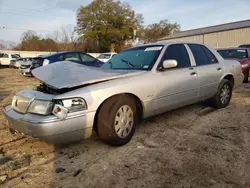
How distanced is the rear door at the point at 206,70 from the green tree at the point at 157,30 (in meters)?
46.9

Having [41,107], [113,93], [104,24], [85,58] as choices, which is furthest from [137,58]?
[104,24]

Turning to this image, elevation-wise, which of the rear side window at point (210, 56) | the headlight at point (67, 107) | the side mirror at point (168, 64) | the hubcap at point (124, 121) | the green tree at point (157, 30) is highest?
the green tree at point (157, 30)

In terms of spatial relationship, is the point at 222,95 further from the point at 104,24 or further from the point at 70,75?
the point at 104,24

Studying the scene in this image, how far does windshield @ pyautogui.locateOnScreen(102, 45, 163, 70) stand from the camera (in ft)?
12.7

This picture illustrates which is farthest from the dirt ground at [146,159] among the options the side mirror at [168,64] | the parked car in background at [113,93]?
the side mirror at [168,64]

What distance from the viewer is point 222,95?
5223mm

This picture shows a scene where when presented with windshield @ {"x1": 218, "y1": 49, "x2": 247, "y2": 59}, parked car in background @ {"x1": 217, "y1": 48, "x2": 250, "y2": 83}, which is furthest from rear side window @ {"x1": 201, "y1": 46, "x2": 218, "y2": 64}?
windshield @ {"x1": 218, "y1": 49, "x2": 247, "y2": 59}

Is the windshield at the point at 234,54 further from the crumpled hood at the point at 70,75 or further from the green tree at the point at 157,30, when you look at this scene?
the green tree at the point at 157,30

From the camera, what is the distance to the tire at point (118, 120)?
3.09 m

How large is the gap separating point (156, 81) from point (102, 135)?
1224 mm

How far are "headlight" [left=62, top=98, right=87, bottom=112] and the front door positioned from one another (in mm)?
1307

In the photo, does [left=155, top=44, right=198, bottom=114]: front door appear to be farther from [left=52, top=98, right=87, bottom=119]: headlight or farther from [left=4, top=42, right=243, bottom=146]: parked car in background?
[left=52, top=98, right=87, bottom=119]: headlight

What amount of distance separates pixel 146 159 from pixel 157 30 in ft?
173

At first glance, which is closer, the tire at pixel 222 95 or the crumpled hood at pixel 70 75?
the crumpled hood at pixel 70 75
